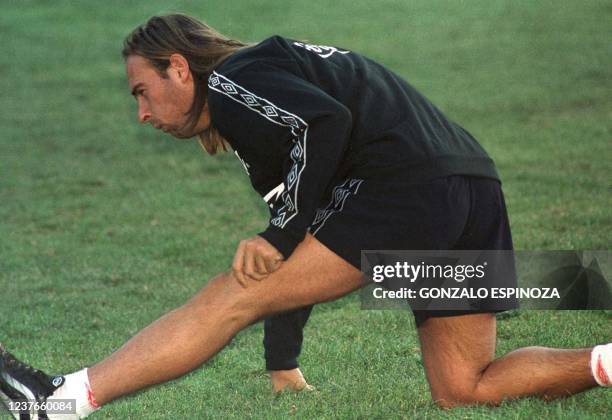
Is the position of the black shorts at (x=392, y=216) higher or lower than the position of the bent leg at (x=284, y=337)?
higher

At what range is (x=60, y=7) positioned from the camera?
22000 millimetres

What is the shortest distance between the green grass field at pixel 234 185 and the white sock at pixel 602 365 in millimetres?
162

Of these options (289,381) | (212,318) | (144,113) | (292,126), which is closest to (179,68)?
(144,113)

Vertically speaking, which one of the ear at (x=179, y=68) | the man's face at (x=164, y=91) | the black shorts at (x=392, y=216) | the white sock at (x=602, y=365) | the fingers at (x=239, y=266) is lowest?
the white sock at (x=602, y=365)

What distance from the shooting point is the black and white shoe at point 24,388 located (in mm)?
4164

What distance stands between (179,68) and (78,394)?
1292mm

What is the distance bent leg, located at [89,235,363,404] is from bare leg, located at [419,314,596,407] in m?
0.73

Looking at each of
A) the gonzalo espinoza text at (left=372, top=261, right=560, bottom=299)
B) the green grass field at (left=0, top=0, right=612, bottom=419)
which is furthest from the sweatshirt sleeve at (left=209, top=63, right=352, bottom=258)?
the green grass field at (left=0, top=0, right=612, bottom=419)

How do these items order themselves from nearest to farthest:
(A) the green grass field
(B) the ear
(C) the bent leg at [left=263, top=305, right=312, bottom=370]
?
(B) the ear, (C) the bent leg at [left=263, top=305, right=312, bottom=370], (A) the green grass field

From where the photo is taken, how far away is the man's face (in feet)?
14.4

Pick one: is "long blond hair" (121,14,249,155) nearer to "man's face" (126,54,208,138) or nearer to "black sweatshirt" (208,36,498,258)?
"man's face" (126,54,208,138)

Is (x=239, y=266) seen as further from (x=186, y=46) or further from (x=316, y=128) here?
(x=186, y=46)

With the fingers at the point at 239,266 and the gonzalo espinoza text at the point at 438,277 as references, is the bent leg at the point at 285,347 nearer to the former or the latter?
the gonzalo espinoza text at the point at 438,277

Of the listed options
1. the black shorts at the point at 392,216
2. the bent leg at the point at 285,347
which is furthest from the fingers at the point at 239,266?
the bent leg at the point at 285,347
